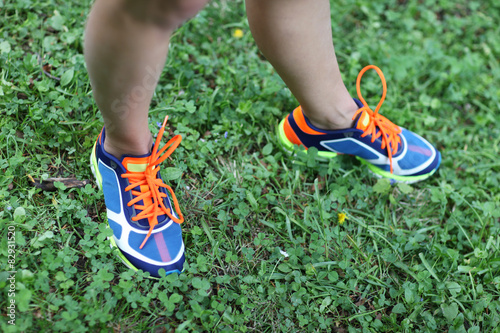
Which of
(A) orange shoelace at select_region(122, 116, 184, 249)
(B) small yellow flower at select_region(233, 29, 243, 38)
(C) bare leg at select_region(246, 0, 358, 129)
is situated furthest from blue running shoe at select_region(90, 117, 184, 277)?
(B) small yellow flower at select_region(233, 29, 243, 38)

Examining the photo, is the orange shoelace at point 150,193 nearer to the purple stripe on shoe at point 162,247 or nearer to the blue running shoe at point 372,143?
the purple stripe on shoe at point 162,247

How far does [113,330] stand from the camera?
1512mm

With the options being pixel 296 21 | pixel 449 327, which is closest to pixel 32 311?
pixel 296 21

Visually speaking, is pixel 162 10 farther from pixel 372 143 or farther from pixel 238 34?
pixel 238 34

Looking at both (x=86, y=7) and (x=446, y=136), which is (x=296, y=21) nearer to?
(x=446, y=136)

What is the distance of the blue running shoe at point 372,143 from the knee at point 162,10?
105 centimetres

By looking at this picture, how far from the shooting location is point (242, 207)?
1.96 m

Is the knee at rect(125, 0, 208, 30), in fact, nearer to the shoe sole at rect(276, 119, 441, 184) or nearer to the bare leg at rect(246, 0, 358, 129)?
the bare leg at rect(246, 0, 358, 129)

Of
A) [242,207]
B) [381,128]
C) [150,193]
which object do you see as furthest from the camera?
[381,128]

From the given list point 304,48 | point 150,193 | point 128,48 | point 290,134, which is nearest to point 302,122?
point 290,134

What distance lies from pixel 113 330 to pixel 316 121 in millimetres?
1304

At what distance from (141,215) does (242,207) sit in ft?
1.64

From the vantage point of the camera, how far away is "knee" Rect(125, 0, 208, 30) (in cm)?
110

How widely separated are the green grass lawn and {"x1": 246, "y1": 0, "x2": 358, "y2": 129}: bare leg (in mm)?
409
